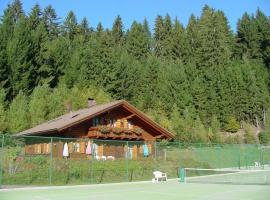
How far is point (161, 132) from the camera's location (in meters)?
39.0

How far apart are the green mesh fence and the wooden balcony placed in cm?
215

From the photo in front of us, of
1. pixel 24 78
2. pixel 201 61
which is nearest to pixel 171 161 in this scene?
pixel 24 78

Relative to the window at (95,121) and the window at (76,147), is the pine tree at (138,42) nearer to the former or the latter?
the window at (95,121)

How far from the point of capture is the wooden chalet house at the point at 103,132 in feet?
100

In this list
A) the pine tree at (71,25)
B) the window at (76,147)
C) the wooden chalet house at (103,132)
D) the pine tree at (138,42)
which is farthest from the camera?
the pine tree at (138,42)

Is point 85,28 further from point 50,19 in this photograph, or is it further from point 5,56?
point 5,56

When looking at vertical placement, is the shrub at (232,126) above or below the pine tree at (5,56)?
below

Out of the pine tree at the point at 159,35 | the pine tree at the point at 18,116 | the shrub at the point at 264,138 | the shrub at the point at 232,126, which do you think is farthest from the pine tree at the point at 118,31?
the pine tree at the point at 18,116

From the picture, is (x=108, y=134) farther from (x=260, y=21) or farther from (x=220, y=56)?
(x=260, y=21)

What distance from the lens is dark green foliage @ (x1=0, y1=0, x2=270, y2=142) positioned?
58156 millimetres

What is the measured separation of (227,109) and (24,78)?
32.3m

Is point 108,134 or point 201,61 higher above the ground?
point 201,61

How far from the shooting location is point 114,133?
117 feet

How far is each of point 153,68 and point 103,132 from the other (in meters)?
41.6
